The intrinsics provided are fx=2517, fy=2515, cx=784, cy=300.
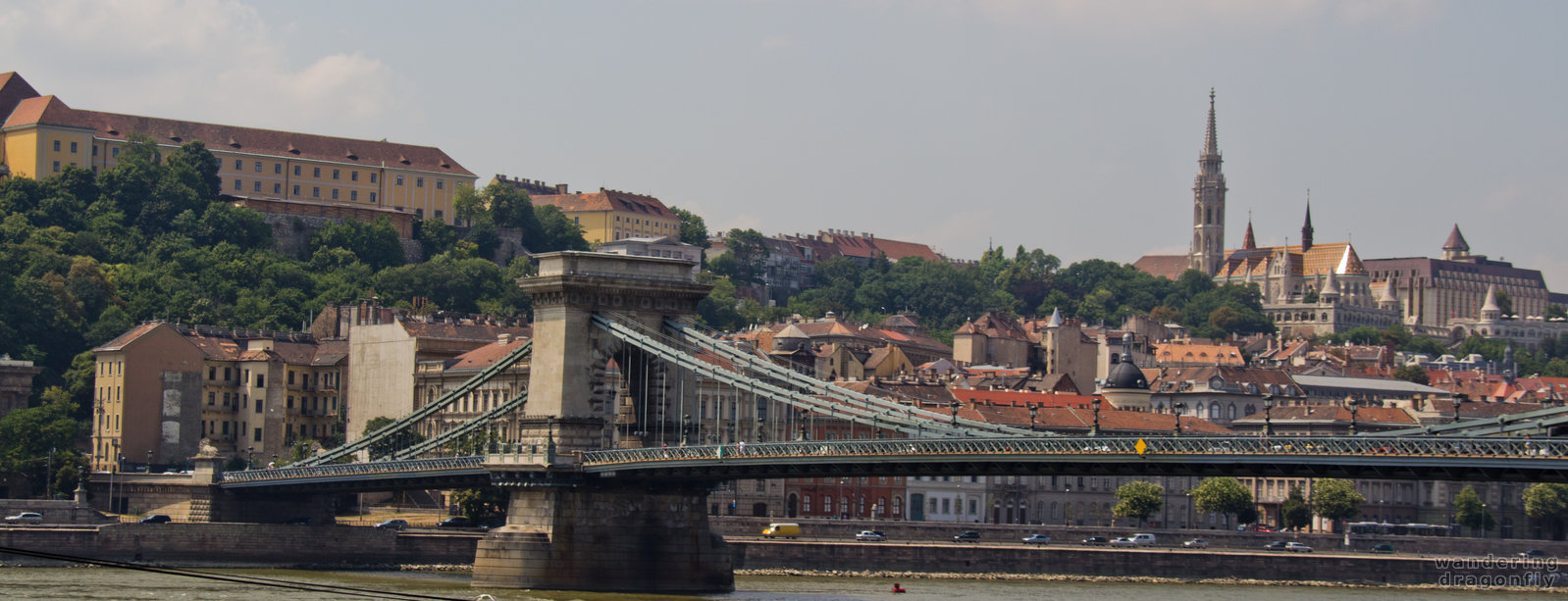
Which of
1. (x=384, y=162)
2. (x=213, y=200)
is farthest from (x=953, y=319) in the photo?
(x=213, y=200)

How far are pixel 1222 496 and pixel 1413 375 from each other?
58.8 metres

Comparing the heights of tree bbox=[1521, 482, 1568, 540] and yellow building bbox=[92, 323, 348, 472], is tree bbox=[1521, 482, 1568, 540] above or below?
below

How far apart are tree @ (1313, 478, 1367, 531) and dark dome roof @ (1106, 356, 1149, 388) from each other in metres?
16.0

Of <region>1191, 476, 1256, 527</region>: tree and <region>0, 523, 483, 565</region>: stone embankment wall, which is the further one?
<region>1191, 476, 1256, 527</region>: tree

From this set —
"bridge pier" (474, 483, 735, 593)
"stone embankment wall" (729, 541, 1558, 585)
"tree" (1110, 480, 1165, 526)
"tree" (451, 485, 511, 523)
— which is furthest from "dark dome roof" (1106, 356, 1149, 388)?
"bridge pier" (474, 483, 735, 593)

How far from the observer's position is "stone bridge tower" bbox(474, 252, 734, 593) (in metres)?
48.7

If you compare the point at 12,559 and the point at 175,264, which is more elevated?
the point at 175,264

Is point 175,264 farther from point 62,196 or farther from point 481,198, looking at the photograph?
point 481,198

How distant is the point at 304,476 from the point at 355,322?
3809 centimetres

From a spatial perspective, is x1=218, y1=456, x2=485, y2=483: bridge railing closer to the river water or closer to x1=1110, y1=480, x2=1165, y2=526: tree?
the river water

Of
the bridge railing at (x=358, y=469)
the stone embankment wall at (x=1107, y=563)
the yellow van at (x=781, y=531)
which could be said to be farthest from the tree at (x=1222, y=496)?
the bridge railing at (x=358, y=469)

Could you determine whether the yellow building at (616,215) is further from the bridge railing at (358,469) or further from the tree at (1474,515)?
the bridge railing at (358,469)

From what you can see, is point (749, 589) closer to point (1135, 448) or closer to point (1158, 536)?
point (1135, 448)

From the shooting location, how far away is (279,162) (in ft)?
437
